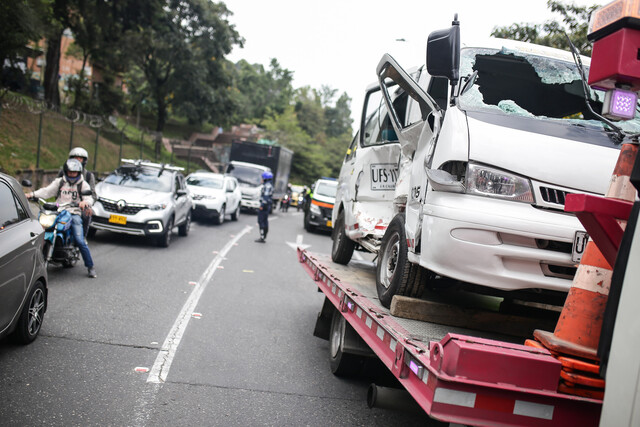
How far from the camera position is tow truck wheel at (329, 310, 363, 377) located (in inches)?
217

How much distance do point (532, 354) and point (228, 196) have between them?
1869cm

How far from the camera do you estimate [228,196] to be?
68.5 ft

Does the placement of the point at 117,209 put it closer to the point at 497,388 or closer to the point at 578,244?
the point at 578,244

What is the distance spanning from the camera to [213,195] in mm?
19844

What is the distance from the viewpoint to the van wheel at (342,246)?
7.73 meters

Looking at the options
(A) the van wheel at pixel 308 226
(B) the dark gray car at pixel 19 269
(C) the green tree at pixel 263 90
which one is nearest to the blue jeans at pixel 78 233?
(B) the dark gray car at pixel 19 269

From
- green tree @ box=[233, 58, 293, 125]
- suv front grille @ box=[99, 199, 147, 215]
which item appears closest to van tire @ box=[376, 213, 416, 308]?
suv front grille @ box=[99, 199, 147, 215]

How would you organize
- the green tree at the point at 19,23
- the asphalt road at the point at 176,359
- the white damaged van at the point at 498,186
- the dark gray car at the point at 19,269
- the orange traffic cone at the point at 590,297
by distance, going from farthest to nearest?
1. the green tree at the point at 19,23
2. the dark gray car at the point at 19,269
3. the asphalt road at the point at 176,359
4. the white damaged van at the point at 498,186
5. the orange traffic cone at the point at 590,297

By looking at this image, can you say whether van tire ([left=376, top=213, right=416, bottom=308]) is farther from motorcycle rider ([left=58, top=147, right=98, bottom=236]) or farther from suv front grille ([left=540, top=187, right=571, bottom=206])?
motorcycle rider ([left=58, top=147, right=98, bottom=236])

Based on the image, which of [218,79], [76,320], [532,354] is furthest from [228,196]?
[218,79]

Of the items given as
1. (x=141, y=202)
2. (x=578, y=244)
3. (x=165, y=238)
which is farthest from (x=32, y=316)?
(x=165, y=238)

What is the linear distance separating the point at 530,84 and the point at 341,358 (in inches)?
111

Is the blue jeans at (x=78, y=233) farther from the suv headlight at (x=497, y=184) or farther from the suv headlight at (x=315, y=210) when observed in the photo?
the suv headlight at (x=315, y=210)

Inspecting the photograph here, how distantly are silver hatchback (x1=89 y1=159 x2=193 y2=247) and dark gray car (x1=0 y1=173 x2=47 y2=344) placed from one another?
7.04 meters
